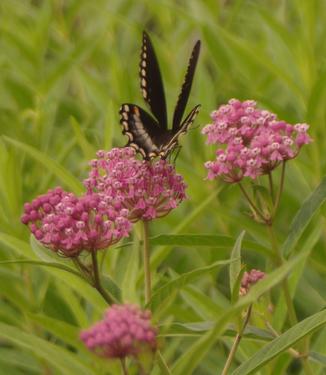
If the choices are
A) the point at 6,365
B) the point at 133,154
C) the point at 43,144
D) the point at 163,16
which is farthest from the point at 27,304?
the point at 163,16

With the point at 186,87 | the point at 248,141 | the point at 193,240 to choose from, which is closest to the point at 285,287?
the point at 193,240

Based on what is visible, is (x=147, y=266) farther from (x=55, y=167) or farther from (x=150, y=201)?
(x=55, y=167)

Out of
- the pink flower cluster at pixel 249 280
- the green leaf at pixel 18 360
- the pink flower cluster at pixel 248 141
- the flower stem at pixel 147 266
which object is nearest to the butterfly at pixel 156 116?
the pink flower cluster at pixel 248 141

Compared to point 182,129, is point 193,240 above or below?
below

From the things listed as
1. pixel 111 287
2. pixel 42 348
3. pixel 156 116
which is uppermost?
pixel 156 116

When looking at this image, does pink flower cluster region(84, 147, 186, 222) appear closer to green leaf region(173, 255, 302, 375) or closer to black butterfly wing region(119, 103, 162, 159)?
black butterfly wing region(119, 103, 162, 159)

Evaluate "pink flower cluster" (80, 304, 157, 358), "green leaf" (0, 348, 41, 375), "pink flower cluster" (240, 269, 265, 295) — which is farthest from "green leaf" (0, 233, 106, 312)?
"green leaf" (0, 348, 41, 375)

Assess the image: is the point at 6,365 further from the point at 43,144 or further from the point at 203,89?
the point at 203,89
